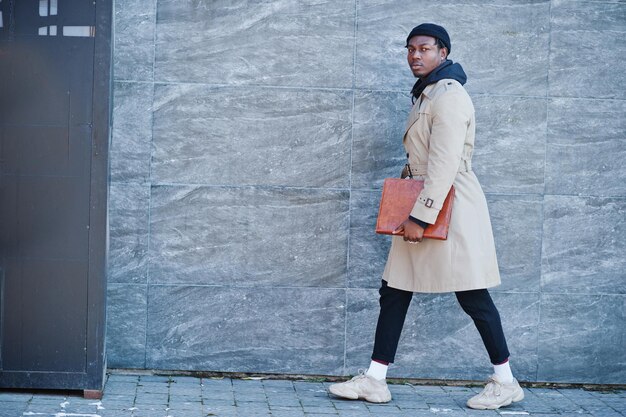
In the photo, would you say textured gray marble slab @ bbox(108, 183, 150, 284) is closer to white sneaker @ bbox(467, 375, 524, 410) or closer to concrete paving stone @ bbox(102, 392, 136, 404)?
concrete paving stone @ bbox(102, 392, 136, 404)

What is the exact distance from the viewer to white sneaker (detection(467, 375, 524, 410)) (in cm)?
578

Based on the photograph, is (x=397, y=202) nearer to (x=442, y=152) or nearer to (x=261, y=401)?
(x=442, y=152)

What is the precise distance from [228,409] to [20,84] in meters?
2.06

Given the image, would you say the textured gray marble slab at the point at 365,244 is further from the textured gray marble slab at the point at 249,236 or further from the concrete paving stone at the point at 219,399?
the concrete paving stone at the point at 219,399

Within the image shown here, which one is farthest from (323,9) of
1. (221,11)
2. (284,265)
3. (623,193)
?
(623,193)

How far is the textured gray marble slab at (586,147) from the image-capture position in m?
6.40

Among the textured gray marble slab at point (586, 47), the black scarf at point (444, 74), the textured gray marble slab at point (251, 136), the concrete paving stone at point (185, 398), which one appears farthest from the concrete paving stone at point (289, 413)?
the textured gray marble slab at point (586, 47)

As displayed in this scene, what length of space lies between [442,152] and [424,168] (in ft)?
0.86

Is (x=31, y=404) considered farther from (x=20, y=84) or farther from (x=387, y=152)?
(x=387, y=152)

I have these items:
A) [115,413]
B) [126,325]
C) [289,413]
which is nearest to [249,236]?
[126,325]

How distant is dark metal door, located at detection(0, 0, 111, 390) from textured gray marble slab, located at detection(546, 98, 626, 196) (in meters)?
2.79

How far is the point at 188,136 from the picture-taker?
6258mm

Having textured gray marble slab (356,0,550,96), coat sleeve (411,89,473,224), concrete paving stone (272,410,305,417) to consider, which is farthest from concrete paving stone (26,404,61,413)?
textured gray marble slab (356,0,550,96)

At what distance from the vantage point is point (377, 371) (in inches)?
230
